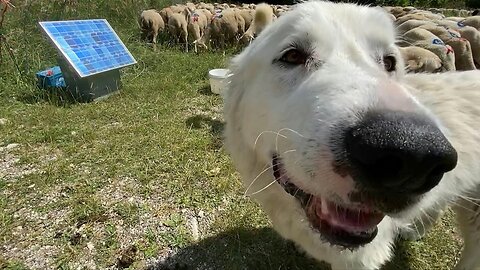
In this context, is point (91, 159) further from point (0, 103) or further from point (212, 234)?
point (0, 103)

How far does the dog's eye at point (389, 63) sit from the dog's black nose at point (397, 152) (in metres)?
0.93

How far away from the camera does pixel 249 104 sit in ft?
6.93

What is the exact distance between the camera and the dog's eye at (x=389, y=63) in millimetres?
2006

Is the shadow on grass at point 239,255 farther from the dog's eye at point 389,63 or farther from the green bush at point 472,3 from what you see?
the green bush at point 472,3

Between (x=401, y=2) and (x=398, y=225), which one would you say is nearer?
(x=398, y=225)

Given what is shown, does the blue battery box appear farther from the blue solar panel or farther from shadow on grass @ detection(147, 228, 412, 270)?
shadow on grass @ detection(147, 228, 412, 270)

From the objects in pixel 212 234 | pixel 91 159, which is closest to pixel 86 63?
pixel 91 159

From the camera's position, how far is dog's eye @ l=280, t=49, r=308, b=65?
1.84 metres

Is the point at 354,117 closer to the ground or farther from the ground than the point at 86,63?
farther from the ground

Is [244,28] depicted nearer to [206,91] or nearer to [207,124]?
[206,91]

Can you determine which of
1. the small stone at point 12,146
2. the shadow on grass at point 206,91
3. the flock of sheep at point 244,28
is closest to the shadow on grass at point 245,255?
the flock of sheep at point 244,28

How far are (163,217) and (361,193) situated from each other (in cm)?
231

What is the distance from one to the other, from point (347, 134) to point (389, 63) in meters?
1.09

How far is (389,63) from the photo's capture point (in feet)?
6.73
